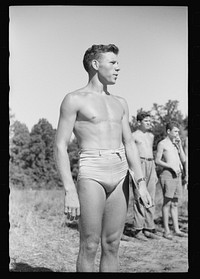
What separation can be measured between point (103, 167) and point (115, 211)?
35 centimetres

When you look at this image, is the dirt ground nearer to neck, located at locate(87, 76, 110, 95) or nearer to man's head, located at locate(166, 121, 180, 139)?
man's head, located at locate(166, 121, 180, 139)

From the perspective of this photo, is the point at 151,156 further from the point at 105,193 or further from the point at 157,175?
the point at 105,193

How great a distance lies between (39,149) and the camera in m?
5.91

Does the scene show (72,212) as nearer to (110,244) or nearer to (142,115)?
(110,244)

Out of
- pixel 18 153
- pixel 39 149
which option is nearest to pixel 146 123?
pixel 39 149

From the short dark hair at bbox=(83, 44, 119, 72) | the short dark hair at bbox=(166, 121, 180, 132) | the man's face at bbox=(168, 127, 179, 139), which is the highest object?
the short dark hair at bbox=(83, 44, 119, 72)

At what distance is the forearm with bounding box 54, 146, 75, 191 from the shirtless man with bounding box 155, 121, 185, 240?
1.88m

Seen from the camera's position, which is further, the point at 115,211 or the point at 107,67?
the point at 107,67

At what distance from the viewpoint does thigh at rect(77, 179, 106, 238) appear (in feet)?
14.1

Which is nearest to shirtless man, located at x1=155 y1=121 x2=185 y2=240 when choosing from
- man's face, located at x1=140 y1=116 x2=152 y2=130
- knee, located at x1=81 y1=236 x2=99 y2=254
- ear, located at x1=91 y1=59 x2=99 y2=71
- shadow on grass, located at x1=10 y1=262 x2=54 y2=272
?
man's face, located at x1=140 y1=116 x2=152 y2=130

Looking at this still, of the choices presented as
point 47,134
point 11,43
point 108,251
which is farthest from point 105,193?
point 11,43

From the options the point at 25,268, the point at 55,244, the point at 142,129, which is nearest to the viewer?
the point at 25,268

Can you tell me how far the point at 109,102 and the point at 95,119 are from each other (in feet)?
0.75

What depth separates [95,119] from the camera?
4.40 m
